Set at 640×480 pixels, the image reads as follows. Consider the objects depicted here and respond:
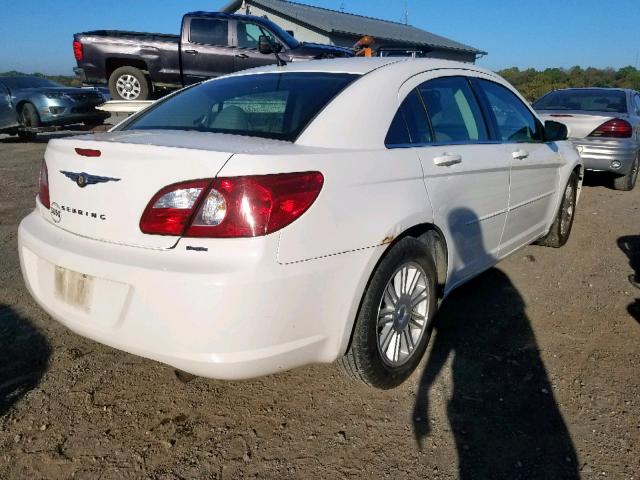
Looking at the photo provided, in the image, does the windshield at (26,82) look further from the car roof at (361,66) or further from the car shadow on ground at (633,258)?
the car shadow on ground at (633,258)

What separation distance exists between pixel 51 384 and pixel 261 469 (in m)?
1.19

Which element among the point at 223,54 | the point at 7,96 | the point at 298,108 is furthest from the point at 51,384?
the point at 7,96

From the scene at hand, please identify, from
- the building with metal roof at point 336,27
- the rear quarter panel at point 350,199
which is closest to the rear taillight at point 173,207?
the rear quarter panel at point 350,199

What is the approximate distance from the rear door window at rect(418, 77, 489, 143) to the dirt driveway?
1.14 metres

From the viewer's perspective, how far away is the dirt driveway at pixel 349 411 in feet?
6.80

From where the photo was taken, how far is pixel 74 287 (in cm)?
211

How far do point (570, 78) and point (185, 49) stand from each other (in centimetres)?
4339

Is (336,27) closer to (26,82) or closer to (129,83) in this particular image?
(26,82)

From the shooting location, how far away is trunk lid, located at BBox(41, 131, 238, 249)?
194cm

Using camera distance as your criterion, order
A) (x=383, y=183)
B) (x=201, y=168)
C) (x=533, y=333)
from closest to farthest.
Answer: (x=201, y=168) < (x=383, y=183) < (x=533, y=333)

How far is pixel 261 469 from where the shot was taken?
6.74 ft

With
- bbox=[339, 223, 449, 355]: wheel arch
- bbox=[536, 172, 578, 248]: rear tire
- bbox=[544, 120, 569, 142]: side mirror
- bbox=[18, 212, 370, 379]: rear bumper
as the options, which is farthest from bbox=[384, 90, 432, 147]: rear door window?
bbox=[536, 172, 578, 248]: rear tire

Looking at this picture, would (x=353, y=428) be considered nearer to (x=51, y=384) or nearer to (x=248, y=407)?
(x=248, y=407)

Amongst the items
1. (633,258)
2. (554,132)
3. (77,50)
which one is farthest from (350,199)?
(77,50)
